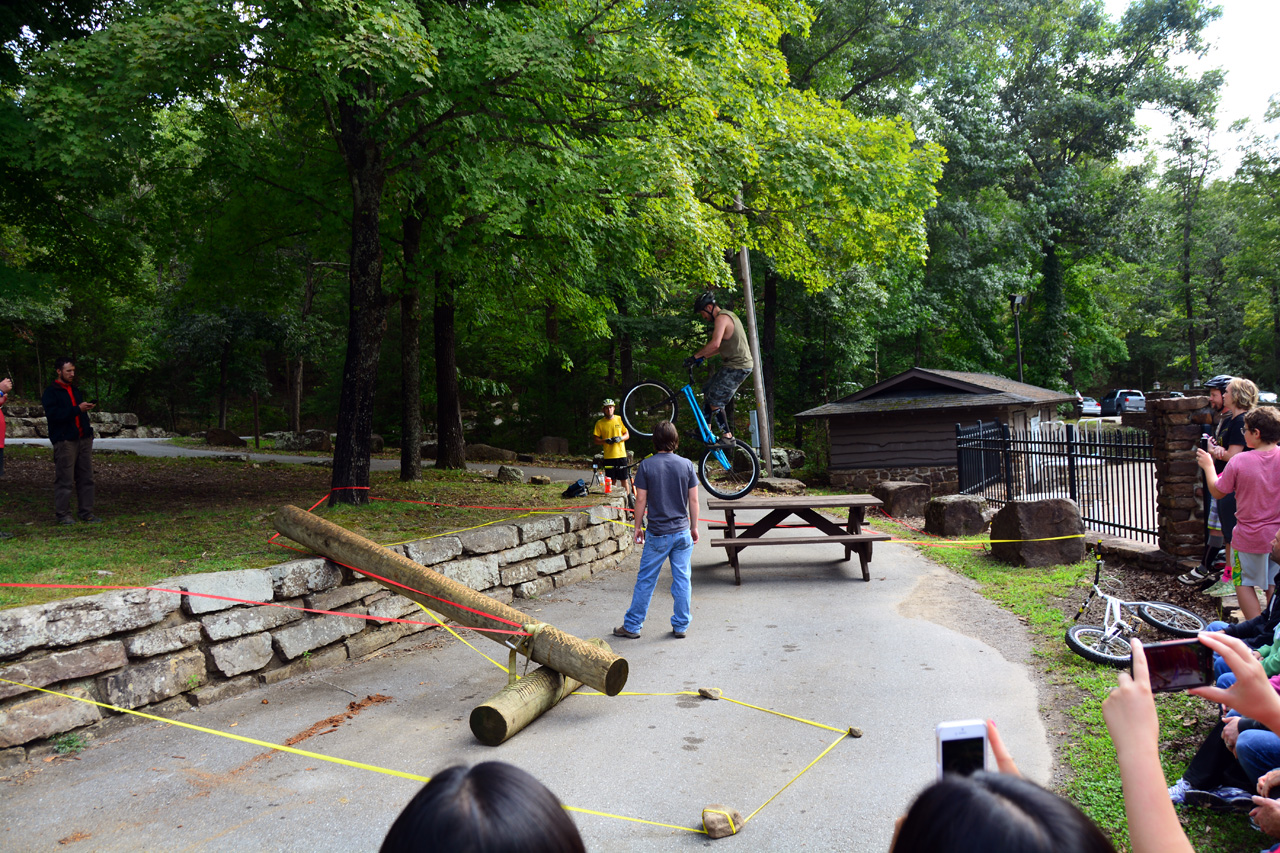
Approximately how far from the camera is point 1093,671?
5586 millimetres

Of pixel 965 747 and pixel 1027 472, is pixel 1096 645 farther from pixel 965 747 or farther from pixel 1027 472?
pixel 1027 472

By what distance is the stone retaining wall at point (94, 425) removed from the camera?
2550 cm

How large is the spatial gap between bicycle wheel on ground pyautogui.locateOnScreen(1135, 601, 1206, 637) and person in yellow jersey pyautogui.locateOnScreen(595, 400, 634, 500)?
27.6ft

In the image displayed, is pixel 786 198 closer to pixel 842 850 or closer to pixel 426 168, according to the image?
pixel 426 168

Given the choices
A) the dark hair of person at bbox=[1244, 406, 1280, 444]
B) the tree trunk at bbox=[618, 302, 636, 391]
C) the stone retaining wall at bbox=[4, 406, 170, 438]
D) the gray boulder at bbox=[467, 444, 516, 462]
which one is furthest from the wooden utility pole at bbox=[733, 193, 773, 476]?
the stone retaining wall at bbox=[4, 406, 170, 438]

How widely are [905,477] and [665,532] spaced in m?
15.6

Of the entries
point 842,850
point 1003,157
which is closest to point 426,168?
point 842,850

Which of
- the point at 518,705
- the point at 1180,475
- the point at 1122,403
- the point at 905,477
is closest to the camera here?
the point at 518,705

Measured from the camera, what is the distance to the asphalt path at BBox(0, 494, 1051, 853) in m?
3.75

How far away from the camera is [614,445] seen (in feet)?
44.9

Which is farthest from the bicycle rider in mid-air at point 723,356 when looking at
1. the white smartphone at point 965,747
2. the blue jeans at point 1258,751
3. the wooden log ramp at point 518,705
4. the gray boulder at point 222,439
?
the gray boulder at point 222,439

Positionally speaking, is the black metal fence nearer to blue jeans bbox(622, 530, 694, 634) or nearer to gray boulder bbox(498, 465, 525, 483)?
blue jeans bbox(622, 530, 694, 634)

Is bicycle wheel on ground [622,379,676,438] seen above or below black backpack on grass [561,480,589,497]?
above

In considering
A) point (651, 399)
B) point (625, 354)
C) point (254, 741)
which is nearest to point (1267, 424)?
point (254, 741)
